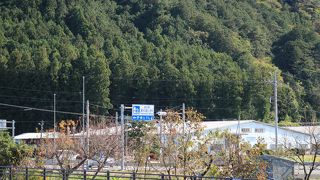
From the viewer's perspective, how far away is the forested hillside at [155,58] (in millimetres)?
63062

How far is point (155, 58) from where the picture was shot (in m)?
73.4

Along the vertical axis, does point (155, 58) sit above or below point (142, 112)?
above

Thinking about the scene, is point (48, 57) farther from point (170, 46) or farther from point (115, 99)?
point (170, 46)

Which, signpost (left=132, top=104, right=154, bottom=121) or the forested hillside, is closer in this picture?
signpost (left=132, top=104, right=154, bottom=121)

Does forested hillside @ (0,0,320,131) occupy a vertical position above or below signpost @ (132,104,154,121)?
above

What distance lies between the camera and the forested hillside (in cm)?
6306

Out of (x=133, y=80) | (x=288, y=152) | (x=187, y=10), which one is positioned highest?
(x=187, y=10)

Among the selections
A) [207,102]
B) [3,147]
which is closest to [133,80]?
[207,102]

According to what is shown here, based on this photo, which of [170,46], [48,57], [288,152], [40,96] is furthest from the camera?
[170,46]

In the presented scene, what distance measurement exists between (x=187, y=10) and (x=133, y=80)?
29843mm

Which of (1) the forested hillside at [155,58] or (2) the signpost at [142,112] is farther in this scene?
(1) the forested hillside at [155,58]

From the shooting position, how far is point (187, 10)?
92688 millimetres

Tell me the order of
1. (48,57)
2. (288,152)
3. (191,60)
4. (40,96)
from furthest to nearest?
(191,60)
(48,57)
(40,96)
(288,152)

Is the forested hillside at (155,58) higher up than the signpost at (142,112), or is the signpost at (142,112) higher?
the forested hillside at (155,58)
